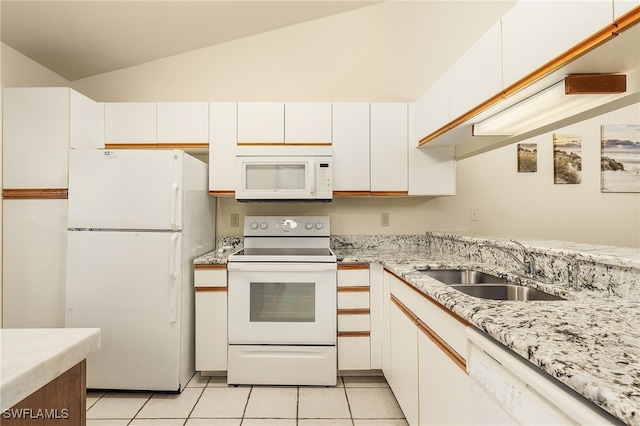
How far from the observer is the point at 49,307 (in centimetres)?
224

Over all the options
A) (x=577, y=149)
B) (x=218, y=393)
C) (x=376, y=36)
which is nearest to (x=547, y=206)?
(x=577, y=149)

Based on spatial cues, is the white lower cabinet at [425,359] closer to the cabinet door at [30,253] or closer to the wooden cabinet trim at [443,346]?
the wooden cabinet trim at [443,346]

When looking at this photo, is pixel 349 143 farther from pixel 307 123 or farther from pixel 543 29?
pixel 543 29

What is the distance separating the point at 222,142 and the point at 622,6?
2304 mm

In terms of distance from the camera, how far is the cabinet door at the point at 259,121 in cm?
255

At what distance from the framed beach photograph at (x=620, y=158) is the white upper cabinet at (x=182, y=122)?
3.25 metres

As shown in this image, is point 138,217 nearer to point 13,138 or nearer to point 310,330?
point 13,138

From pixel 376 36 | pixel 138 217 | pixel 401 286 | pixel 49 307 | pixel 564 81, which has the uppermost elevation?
pixel 376 36

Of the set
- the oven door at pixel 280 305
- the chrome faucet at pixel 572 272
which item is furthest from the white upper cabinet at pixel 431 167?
the chrome faucet at pixel 572 272

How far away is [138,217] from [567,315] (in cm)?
225

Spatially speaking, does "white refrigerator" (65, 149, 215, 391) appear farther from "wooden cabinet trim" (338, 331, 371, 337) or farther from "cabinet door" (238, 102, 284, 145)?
"wooden cabinet trim" (338, 331, 371, 337)

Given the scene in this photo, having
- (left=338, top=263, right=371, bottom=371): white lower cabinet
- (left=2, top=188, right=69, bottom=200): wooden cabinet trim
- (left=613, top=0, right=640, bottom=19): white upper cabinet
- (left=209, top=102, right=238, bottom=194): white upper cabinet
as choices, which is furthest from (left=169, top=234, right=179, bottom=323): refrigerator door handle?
(left=613, top=0, right=640, bottom=19): white upper cabinet

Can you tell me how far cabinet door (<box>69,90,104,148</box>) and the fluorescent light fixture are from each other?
2.63 meters

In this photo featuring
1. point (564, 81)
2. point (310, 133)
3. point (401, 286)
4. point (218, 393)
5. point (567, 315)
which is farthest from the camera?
point (310, 133)
